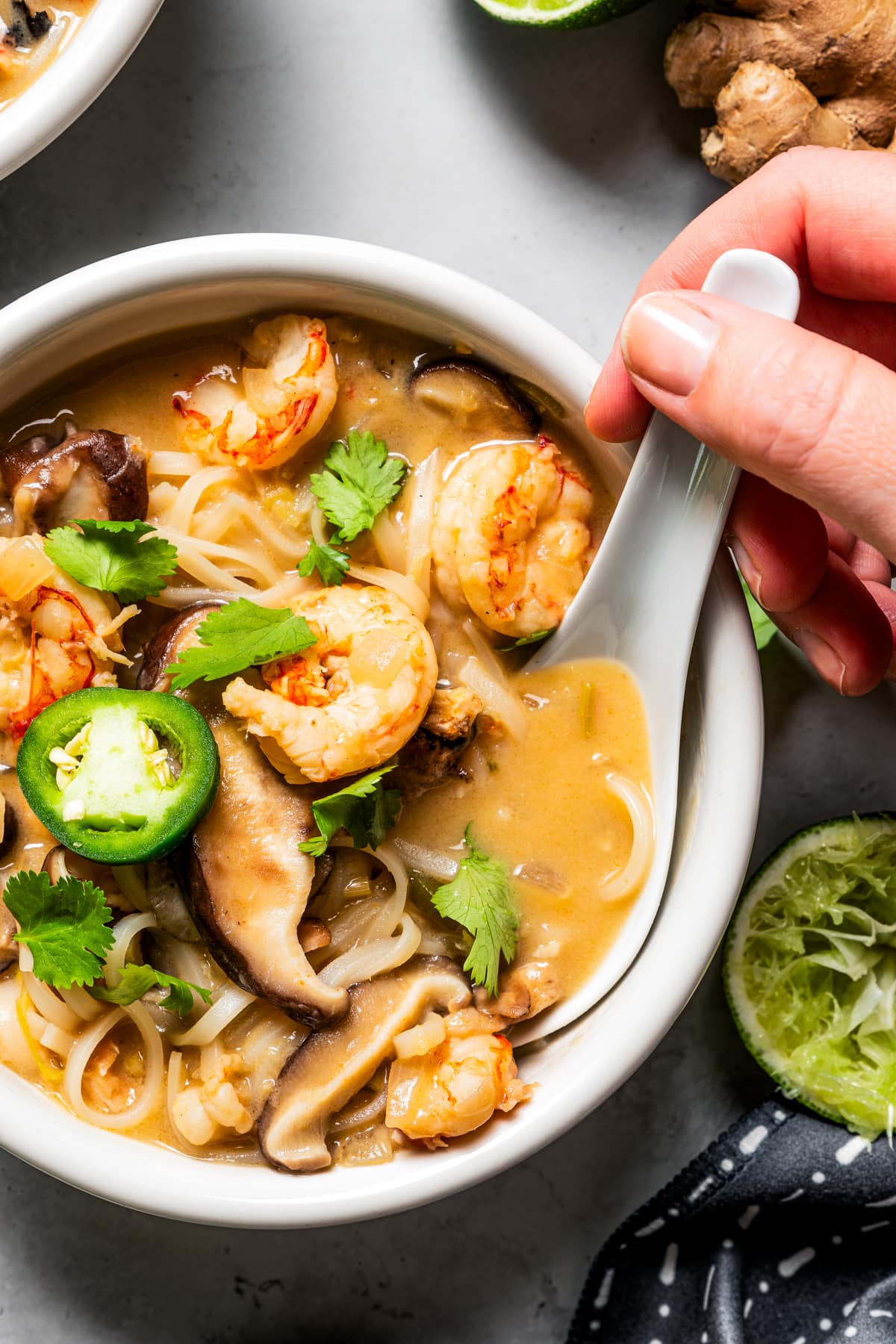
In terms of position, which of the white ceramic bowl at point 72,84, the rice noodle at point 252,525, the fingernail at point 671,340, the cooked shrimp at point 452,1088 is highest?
the white ceramic bowl at point 72,84

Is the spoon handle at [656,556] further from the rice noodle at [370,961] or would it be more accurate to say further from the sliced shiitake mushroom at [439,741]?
the rice noodle at [370,961]

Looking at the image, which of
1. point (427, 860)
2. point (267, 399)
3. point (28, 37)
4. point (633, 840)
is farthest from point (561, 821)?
point (28, 37)

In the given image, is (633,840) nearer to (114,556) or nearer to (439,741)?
(439,741)

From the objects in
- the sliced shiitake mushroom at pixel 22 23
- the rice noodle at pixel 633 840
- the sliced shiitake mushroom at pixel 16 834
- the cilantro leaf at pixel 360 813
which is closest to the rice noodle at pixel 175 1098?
the sliced shiitake mushroom at pixel 16 834

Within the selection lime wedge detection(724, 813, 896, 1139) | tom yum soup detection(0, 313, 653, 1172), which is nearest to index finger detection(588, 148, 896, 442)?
tom yum soup detection(0, 313, 653, 1172)

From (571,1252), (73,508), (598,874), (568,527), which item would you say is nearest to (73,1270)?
(571,1252)

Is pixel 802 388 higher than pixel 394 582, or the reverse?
pixel 802 388
